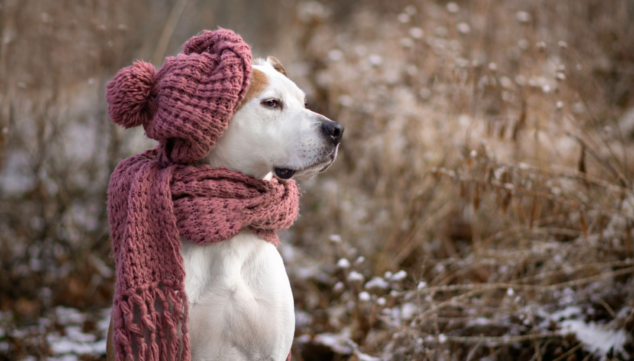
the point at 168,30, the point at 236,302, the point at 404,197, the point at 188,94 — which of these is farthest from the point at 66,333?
the point at 404,197

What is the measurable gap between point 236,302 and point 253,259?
165mm

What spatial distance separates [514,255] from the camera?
3.03 metres

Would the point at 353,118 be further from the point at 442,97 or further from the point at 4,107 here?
the point at 4,107

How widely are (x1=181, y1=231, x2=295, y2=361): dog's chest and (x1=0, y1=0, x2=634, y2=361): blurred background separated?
0.86 meters

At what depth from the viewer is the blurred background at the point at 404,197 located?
8.74ft

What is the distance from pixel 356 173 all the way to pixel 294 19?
293 centimetres

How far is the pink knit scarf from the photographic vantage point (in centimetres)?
153

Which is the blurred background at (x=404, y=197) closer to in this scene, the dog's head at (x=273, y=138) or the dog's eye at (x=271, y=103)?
the dog's head at (x=273, y=138)

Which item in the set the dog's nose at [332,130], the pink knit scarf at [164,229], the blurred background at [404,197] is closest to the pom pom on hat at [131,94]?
the pink knit scarf at [164,229]

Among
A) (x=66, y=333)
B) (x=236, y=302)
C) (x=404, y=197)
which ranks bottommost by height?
(x=66, y=333)

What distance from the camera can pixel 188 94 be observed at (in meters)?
1.54

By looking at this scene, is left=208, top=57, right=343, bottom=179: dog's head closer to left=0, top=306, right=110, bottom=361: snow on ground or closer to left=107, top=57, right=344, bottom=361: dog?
left=107, top=57, right=344, bottom=361: dog

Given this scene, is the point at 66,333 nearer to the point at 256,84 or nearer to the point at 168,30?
the point at 168,30

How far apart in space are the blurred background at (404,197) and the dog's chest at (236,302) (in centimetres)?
86
